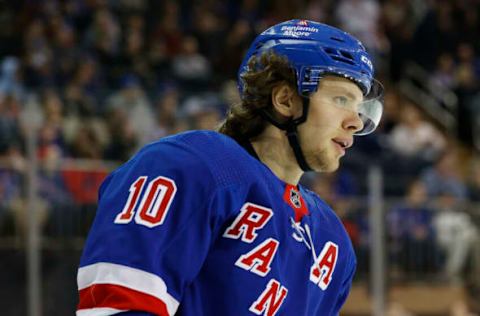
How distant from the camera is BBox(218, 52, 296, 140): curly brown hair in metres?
2.24

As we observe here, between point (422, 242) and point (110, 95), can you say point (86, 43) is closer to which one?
point (110, 95)

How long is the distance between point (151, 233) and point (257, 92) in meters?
0.50

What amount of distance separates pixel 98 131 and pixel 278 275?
17.3ft

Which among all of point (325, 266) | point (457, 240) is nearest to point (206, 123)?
point (457, 240)

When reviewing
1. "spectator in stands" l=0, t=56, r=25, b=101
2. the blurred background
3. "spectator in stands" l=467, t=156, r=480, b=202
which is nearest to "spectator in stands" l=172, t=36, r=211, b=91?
the blurred background

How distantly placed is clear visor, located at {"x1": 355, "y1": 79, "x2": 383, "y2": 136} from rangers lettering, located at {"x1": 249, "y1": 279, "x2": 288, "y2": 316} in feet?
1.51

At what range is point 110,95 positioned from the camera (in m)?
8.77

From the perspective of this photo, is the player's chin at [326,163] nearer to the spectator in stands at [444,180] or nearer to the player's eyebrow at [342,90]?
the player's eyebrow at [342,90]

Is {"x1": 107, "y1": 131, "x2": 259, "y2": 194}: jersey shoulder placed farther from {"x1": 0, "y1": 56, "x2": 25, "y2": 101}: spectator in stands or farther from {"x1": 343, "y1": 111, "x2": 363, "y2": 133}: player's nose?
{"x1": 0, "y1": 56, "x2": 25, "y2": 101}: spectator in stands

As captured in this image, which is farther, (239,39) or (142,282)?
(239,39)

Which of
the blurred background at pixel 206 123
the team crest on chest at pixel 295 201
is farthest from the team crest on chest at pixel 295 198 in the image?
the blurred background at pixel 206 123

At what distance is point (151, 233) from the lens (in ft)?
6.30

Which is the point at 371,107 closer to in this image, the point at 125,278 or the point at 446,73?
the point at 125,278

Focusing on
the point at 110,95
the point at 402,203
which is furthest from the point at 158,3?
the point at 402,203
